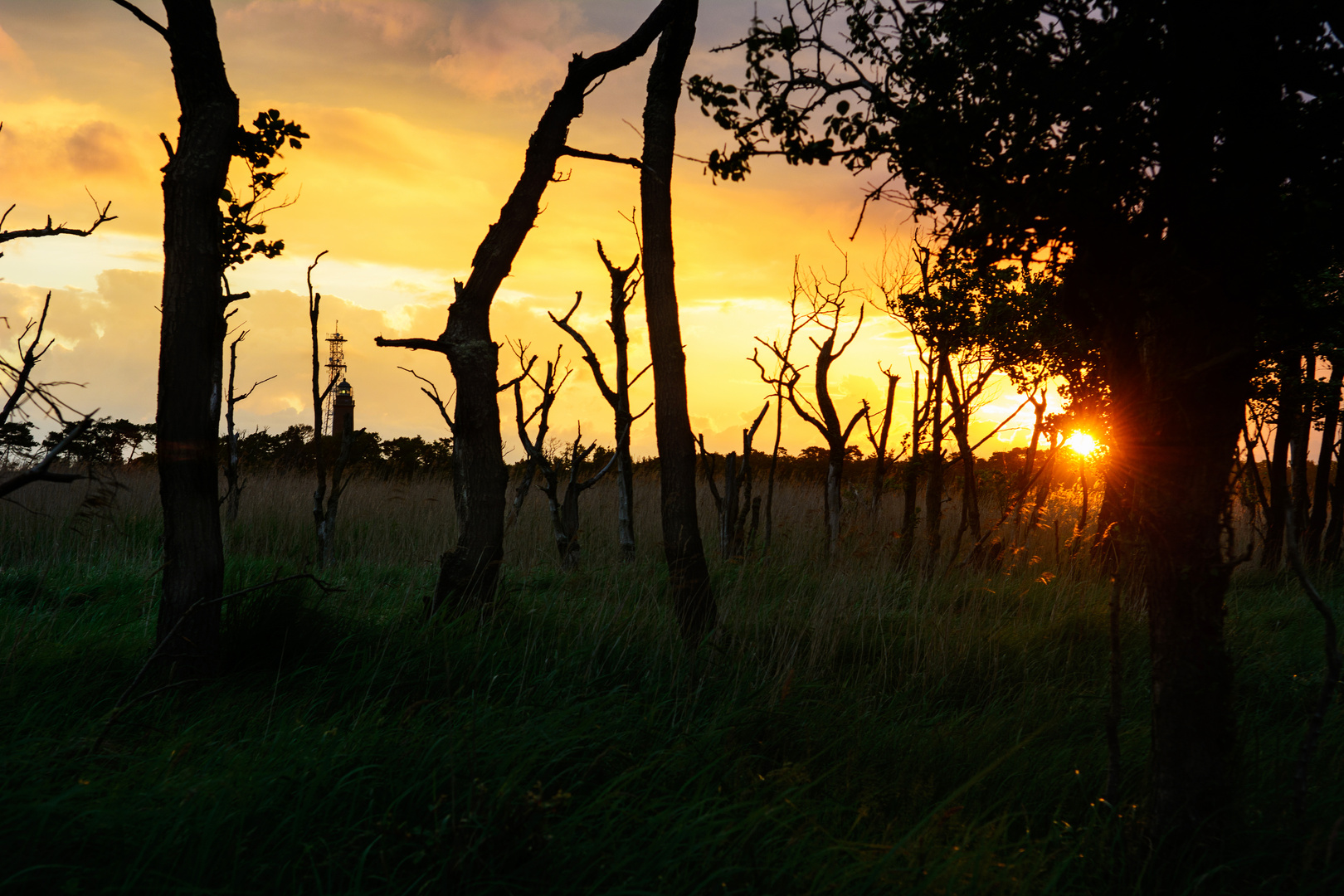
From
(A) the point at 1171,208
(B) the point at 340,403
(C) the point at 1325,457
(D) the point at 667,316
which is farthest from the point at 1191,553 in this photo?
(B) the point at 340,403

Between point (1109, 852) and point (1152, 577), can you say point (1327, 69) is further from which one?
point (1109, 852)

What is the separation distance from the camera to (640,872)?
271 centimetres

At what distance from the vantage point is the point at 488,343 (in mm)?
6355

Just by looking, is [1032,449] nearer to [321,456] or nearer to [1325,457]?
[1325,457]

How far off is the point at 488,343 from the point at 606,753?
12.6 feet

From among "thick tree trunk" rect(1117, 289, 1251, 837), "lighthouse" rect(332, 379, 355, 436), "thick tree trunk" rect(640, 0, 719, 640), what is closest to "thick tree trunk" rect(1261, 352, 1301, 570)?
"thick tree trunk" rect(640, 0, 719, 640)

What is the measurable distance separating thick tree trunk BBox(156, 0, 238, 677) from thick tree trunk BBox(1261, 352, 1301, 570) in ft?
37.2

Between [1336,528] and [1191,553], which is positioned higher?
[1191,553]

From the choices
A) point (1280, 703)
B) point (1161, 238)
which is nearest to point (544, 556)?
point (1280, 703)

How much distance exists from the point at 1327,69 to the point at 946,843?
11.1ft

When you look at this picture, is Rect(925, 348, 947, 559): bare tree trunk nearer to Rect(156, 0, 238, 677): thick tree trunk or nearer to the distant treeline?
the distant treeline

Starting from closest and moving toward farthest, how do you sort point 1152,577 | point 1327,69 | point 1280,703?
1. point 1327,69
2. point 1152,577
3. point 1280,703

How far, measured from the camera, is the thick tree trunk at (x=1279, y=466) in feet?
34.2

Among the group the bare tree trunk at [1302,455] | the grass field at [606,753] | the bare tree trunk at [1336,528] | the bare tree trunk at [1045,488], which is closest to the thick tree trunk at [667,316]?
the grass field at [606,753]
